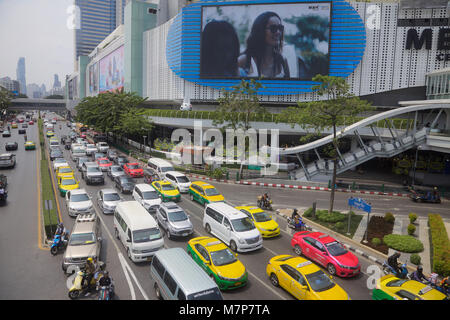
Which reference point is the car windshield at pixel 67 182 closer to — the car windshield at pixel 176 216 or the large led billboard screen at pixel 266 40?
the car windshield at pixel 176 216

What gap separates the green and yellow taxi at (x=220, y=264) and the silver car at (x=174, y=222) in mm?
2823

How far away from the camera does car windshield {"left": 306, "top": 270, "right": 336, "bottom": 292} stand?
11.6 meters

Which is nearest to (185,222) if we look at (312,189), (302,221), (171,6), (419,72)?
(302,221)

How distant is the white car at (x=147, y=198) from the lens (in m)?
21.6

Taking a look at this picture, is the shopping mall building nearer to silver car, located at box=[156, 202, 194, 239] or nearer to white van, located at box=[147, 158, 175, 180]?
white van, located at box=[147, 158, 175, 180]

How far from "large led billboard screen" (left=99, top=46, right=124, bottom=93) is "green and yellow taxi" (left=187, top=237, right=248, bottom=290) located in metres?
72.7

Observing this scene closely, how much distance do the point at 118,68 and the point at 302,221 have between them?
251 feet

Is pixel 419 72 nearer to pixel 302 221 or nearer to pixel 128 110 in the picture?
pixel 302 221

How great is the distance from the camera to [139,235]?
1491 cm

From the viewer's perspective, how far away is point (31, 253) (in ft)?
51.2

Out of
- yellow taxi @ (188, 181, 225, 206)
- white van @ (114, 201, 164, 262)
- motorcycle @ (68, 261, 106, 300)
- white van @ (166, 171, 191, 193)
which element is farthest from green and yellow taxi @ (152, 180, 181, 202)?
motorcycle @ (68, 261, 106, 300)

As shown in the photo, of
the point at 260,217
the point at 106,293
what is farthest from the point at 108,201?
the point at 106,293

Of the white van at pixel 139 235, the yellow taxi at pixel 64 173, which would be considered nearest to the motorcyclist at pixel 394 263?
the white van at pixel 139 235

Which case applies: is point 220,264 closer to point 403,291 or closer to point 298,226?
point 403,291
